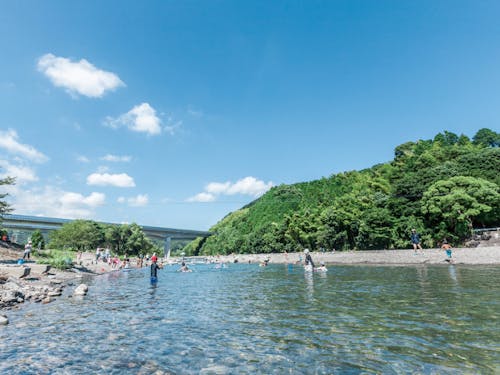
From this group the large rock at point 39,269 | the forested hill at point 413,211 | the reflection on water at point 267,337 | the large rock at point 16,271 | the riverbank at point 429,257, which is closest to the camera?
the reflection on water at point 267,337

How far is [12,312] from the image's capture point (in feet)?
42.8

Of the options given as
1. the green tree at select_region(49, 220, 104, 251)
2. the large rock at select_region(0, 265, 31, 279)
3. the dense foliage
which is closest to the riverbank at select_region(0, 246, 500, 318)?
the large rock at select_region(0, 265, 31, 279)

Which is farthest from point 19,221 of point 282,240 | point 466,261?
point 466,261

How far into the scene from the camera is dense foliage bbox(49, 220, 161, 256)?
8525cm

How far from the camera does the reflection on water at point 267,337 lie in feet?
22.0

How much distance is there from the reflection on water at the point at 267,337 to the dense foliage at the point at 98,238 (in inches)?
3223

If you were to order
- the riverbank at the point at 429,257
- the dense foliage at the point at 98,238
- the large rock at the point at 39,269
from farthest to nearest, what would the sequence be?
the dense foliage at the point at 98,238
the riverbank at the point at 429,257
the large rock at the point at 39,269

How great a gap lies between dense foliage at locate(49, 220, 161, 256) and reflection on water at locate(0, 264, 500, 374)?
81.9m

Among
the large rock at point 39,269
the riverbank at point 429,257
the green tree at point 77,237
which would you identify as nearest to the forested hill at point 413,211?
the riverbank at point 429,257

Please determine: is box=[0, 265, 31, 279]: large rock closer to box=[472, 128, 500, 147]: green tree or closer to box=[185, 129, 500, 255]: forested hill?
box=[185, 129, 500, 255]: forested hill

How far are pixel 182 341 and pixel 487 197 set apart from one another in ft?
166

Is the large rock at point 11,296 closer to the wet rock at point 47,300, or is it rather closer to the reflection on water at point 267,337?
the wet rock at point 47,300

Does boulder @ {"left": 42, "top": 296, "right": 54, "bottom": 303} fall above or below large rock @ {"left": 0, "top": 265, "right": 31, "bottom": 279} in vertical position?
below

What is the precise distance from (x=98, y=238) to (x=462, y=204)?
93.6 m
